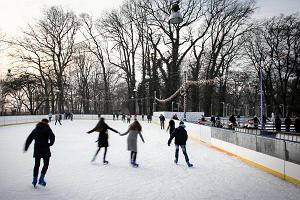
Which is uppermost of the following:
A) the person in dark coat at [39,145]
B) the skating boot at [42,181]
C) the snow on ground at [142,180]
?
the person in dark coat at [39,145]

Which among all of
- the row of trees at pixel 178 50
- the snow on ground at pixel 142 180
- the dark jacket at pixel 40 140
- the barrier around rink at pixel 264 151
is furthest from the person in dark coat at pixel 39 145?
the row of trees at pixel 178 50

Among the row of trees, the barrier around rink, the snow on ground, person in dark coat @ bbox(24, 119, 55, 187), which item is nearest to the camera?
the snow on ground

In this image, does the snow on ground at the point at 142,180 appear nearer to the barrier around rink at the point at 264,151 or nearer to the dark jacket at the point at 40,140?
the barrier around rink at the point at 264,151

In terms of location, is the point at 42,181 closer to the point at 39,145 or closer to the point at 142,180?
the point at 39,145

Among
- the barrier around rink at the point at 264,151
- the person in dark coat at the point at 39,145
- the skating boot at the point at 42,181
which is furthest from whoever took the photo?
the barrier around rink at the point at 264,151

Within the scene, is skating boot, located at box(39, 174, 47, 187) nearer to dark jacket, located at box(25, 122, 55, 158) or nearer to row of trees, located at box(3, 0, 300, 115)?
dark jacket, located at box(25, 122, 55, 158)

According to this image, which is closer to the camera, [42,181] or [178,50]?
[42,181]

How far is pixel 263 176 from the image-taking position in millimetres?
7273

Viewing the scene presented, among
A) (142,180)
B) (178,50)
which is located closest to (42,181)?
(142,180)

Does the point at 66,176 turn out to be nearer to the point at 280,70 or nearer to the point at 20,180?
the point at 20,180

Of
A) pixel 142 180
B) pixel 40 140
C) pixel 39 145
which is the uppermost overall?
pixel 40 140

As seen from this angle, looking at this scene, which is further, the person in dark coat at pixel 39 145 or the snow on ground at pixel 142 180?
the person in dark coat at pixel 39 145

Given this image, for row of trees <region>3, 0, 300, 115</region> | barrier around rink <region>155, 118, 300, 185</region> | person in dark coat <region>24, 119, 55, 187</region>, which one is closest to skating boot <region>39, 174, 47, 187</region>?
person in dark coat <region>24, 119, 55, 187</region>

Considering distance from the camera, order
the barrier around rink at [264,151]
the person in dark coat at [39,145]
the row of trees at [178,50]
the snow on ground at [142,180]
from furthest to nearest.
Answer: the row of trees at [178,50] → the barrier around rink at [264,151] → the person in dark coat at [39,145] → the snow on ground at [142,180]
